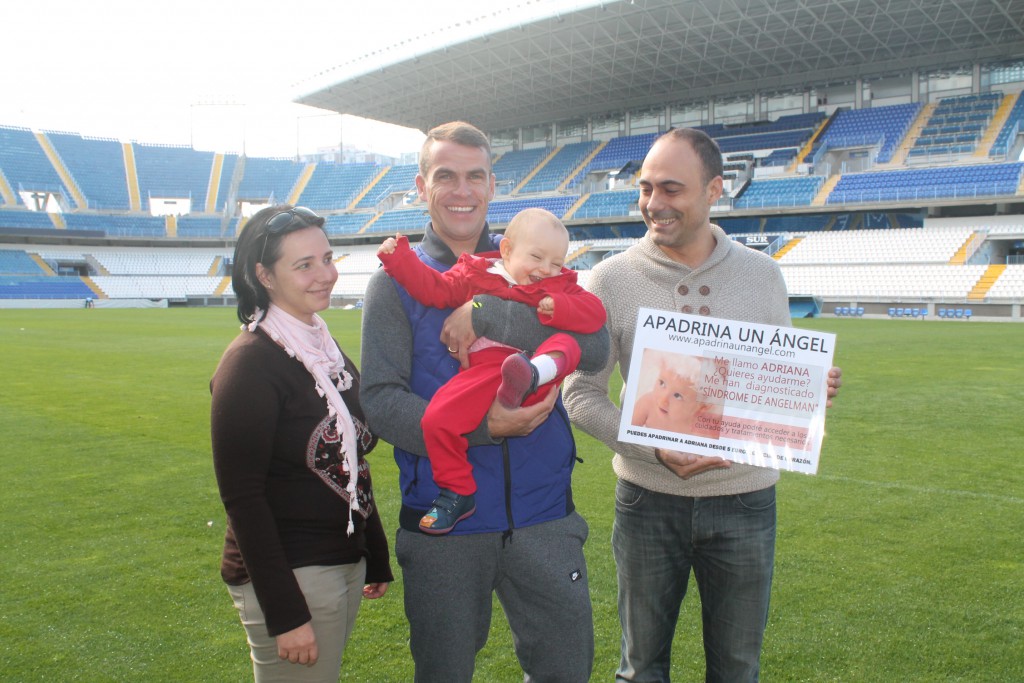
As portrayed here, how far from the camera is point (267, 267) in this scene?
224cm

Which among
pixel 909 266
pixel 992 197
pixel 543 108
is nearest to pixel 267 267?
pixel 909 266

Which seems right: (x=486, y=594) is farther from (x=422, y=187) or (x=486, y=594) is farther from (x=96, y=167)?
(x=96, y=167)

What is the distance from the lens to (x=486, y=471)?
2193 mm

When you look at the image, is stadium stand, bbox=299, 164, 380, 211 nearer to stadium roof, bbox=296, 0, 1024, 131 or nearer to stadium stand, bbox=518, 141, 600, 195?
stadium roof, bbox=296, 0, 1024, 131

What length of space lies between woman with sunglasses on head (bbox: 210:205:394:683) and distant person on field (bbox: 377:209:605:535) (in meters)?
0.31

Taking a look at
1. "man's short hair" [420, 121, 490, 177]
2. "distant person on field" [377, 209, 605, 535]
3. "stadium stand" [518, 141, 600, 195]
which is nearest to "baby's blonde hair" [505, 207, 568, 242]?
"distant person on field" [377, 209, 605, 535]

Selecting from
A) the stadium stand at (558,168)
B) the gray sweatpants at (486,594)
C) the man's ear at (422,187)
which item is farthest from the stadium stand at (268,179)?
the gray sweatpants at (486,594)

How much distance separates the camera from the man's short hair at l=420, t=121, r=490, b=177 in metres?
2.28

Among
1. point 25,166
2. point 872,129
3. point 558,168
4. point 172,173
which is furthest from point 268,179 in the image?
point 872,129

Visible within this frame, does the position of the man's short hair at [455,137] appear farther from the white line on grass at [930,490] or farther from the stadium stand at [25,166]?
the stadium stand at [25,166]

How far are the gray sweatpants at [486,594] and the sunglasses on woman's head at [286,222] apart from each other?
945mm

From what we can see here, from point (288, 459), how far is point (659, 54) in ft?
119

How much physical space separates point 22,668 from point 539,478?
255 cm

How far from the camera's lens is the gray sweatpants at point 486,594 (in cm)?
215
